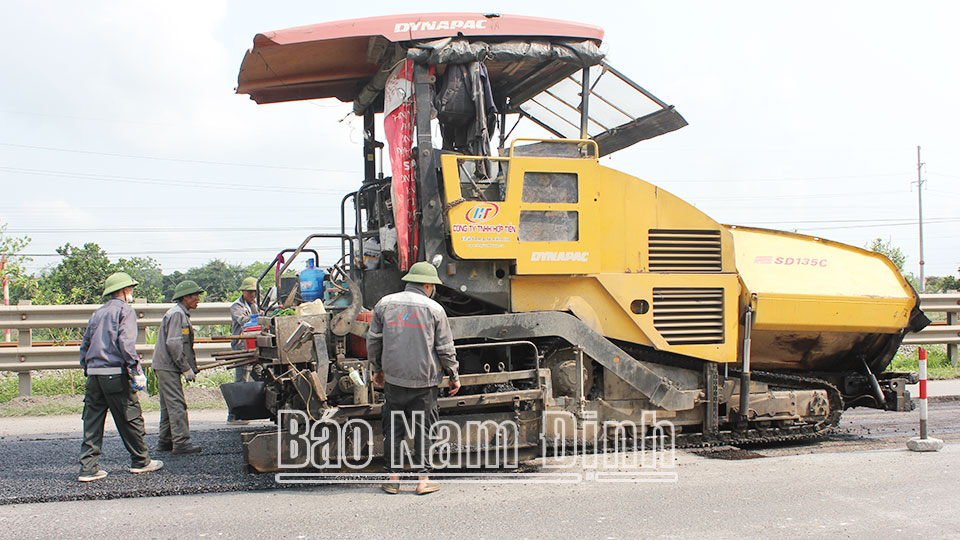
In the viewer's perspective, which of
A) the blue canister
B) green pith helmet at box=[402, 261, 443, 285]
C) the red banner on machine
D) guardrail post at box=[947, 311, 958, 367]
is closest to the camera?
green pith helmet at box=[402, 261, 443, 285]

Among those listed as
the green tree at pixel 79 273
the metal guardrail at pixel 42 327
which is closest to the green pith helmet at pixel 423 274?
the metal guardrail at pixel 42 327

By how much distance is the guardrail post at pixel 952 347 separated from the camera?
11.9m

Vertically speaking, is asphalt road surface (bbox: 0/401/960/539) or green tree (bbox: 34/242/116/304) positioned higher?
green tree (bbox: 34/242/116/304)

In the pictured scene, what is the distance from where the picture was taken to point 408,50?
223 inches

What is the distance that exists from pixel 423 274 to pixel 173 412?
297cm

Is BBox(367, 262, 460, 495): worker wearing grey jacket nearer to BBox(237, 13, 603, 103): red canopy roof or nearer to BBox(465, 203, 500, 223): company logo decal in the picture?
BBox(465, 203, 500, 223): company logo decal

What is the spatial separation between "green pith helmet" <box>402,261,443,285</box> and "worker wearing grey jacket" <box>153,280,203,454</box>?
2.66 m

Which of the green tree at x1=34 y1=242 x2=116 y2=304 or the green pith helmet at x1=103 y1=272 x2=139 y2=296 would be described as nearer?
the green pith helmet at x1=103 y1=272 x2=139 y2=296

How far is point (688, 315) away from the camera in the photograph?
633 cm

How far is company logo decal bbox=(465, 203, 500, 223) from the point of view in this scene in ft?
18.4

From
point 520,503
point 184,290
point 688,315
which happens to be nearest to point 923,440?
point 688,315

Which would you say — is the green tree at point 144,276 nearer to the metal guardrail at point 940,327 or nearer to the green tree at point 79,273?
the green tree at point 79,273

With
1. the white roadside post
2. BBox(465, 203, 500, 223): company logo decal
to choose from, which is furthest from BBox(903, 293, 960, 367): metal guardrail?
BBox(465, 203, 500, 223): company logo decal

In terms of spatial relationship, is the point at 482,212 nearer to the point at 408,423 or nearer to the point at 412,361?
the point at 412,361
